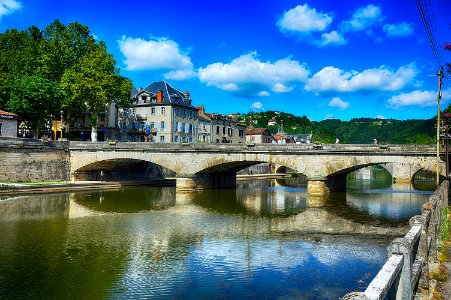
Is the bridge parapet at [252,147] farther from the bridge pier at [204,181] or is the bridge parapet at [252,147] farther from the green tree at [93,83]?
the green tree at [93,83]

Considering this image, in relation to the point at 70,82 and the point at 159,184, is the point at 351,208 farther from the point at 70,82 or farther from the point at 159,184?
the point at 70,82

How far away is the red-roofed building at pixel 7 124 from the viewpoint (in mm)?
49031

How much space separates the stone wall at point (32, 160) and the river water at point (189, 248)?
8.95 m

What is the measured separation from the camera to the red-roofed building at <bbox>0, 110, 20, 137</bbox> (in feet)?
161

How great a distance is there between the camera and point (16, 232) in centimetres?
2386

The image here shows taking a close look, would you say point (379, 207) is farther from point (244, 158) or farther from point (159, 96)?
point (159, 96)

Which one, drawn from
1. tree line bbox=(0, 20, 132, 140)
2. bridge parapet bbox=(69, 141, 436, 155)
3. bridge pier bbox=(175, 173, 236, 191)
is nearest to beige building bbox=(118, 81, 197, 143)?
tree line bbox=(0, 20, 132, 140)

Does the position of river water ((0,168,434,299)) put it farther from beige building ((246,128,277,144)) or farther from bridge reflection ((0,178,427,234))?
beige building ((246,128,277,144))

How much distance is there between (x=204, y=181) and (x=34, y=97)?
24.7m

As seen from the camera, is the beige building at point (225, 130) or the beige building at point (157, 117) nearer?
the beige building at point (157, 117)

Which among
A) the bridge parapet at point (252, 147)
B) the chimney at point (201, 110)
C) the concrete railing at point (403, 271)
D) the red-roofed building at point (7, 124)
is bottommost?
the concrete railing at point (403, 271)

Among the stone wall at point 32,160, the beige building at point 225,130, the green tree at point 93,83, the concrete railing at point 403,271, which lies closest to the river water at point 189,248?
the concrete railing at point 403,271

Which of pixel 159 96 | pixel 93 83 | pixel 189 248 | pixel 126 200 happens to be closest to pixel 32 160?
pixel 93 83

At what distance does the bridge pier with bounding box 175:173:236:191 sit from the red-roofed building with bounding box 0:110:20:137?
21.2 meters
